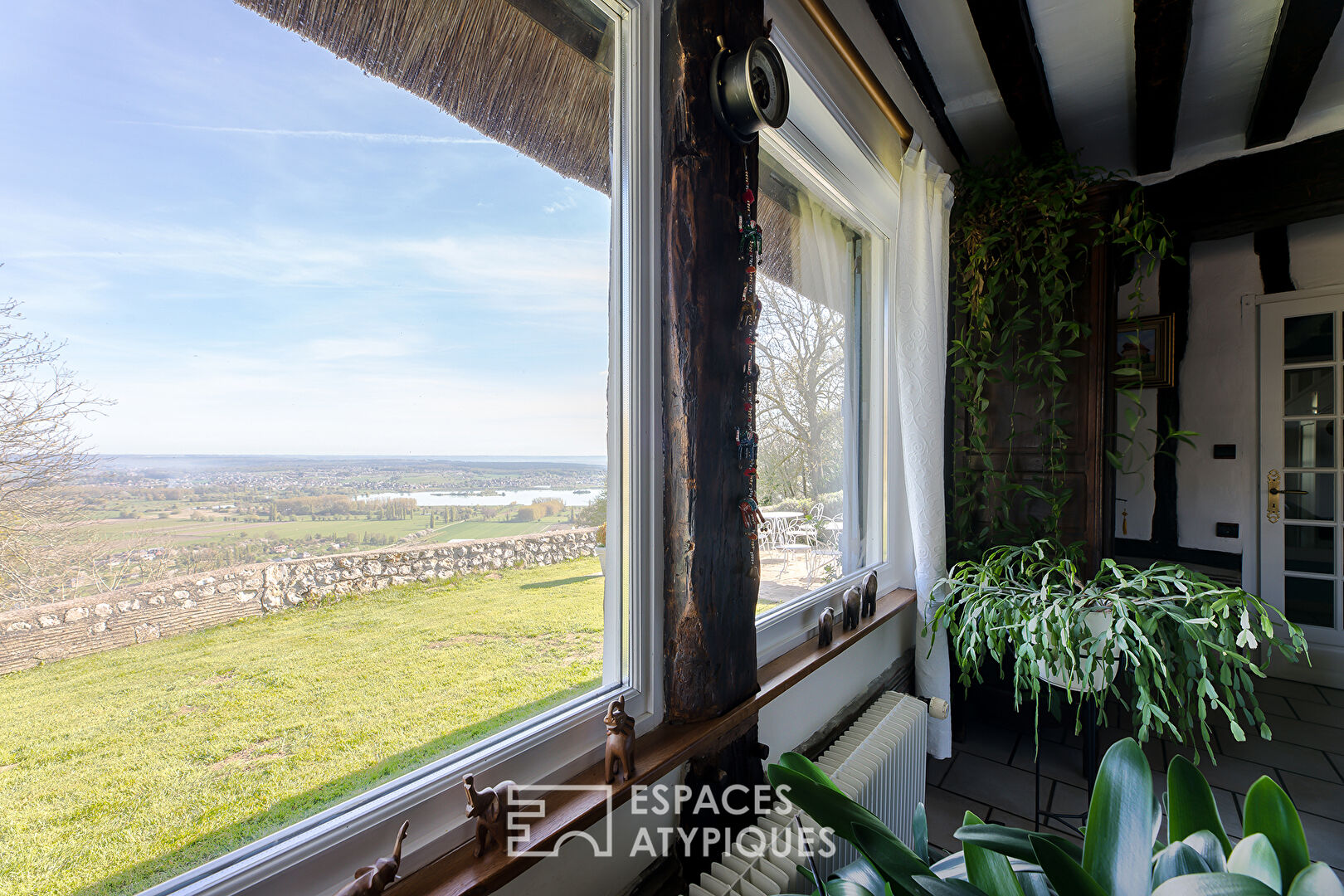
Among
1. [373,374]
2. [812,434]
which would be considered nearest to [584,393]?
[373,374]

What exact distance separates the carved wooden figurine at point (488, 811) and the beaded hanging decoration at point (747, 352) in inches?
24.5

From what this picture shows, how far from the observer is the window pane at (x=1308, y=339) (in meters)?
2.99

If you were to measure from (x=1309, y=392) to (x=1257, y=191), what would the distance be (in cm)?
113

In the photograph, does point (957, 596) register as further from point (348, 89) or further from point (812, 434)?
point (348, 89)

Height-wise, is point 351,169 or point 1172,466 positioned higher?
point 351,169

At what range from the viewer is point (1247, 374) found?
3.18 meters

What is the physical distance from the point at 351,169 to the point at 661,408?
1.97ft

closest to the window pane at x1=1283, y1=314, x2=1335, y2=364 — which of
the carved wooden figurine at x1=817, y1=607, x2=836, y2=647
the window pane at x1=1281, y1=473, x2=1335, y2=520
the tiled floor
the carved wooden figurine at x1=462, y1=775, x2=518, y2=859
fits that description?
the window pane at x1=1281, y1=473, x2=1335, y2=520

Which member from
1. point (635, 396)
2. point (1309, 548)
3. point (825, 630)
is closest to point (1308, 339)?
point (1309, 548)

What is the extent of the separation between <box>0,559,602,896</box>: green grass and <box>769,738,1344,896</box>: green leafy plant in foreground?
49 cm

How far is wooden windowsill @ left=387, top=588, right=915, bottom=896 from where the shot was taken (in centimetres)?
71

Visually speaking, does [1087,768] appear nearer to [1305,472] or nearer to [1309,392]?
[1305,472]

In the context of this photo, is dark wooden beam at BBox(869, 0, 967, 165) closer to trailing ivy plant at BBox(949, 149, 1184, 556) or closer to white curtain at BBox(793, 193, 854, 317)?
trailing ivy plant at BBox(949, 149, 1184, 556)

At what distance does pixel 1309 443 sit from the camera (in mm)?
3051
